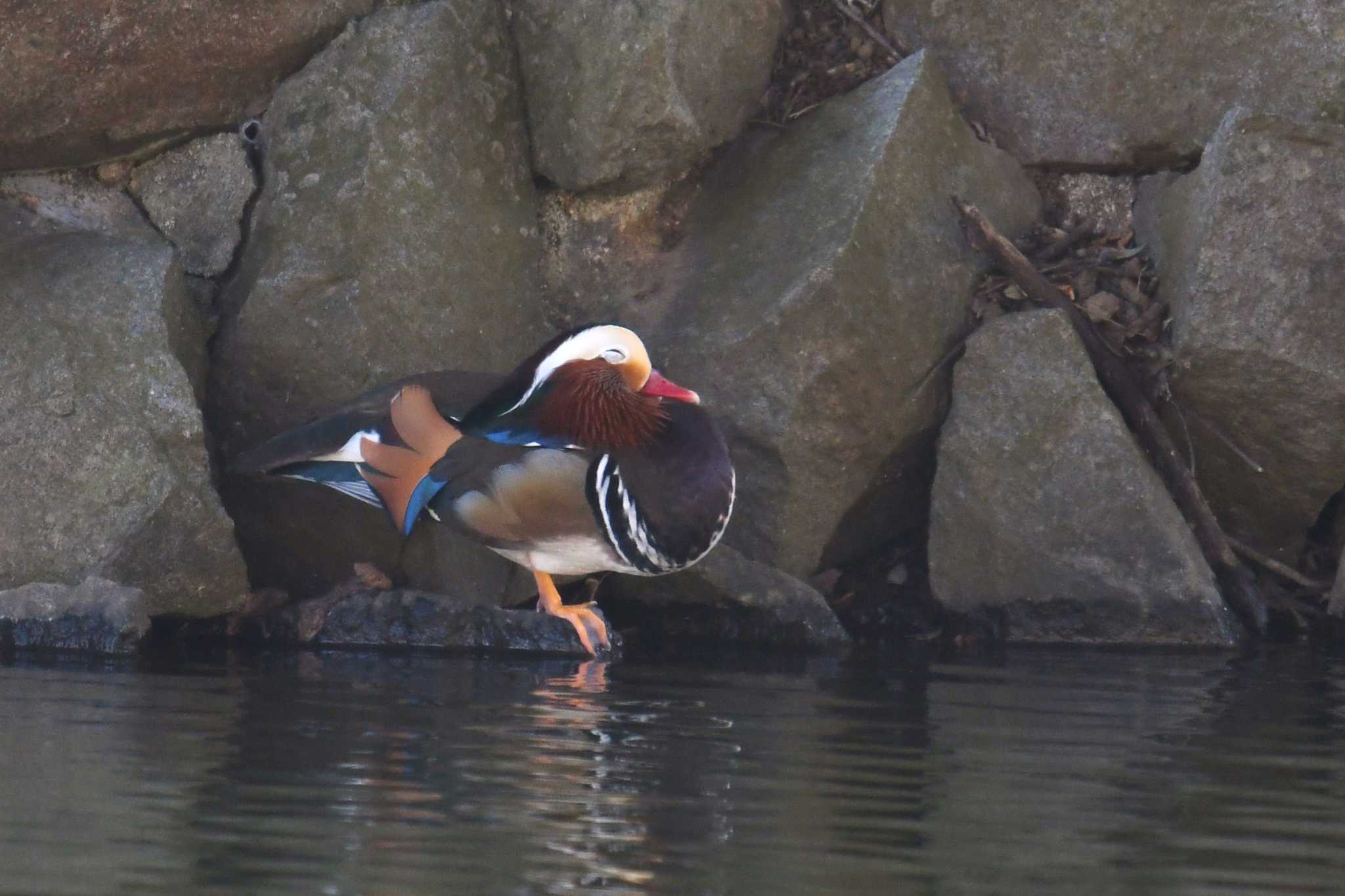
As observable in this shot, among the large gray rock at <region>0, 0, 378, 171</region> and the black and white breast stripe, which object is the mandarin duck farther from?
the large gray rock at <region>0, 0, 378, 171</region>

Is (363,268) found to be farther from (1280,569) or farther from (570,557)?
(1280,569)

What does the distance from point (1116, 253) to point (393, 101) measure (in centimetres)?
244

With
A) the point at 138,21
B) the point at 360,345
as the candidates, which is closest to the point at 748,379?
the point at 360,345

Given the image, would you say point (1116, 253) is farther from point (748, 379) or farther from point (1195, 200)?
point (748, 379)

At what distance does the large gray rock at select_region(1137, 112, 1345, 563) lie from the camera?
19.4 ft

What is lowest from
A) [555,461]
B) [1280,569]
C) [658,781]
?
[658,781]

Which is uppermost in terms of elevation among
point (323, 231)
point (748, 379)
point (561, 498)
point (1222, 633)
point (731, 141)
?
point (731, 141)

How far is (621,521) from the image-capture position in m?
5.23

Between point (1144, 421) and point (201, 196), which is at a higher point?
point (201, 196)

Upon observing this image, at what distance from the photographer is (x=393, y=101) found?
5965 millimetres

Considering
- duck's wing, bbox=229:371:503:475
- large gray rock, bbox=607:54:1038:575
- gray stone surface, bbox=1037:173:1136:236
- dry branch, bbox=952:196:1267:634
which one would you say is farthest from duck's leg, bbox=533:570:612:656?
gray stone surface, bbox=1037:173:1136:236

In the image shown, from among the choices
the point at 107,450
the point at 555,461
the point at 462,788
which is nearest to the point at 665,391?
the point at 555,461

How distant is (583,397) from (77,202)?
1873 millimetres

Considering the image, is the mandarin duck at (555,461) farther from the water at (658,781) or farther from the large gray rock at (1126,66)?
the large gray rock at (1126,66)
